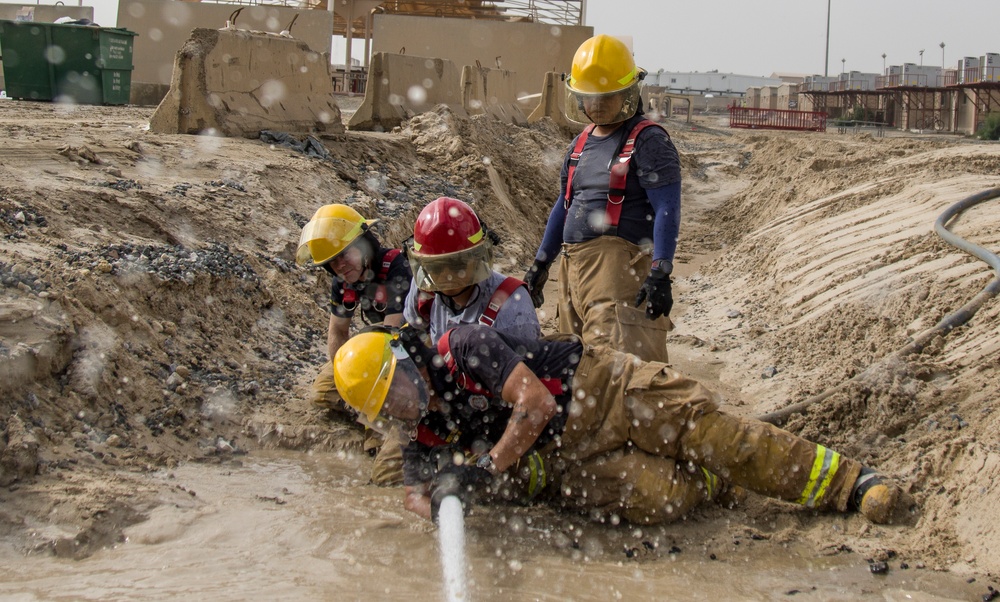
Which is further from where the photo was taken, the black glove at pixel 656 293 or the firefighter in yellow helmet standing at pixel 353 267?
the firefighter in yellow helmet standing at pixel 353 267

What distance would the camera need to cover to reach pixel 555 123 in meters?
18.9

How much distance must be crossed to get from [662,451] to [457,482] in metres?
0.92

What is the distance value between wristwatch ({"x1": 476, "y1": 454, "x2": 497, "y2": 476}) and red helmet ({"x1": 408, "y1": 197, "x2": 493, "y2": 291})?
2.42 feet

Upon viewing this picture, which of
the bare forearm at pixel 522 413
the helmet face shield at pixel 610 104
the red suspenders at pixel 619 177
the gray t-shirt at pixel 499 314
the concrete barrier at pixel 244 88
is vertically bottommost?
the bare forearm at pixel 522 413

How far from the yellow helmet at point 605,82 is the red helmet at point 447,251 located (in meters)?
1.02

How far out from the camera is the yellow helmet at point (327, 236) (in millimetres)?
4812

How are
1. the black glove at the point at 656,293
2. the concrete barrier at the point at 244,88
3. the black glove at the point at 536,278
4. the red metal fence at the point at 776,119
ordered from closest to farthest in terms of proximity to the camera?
the black glove at the point at 656,293 < the black glove at the point at 536,278 < the concrete barrier at the point at 244,88 < the red metal fence at the point at 776,119

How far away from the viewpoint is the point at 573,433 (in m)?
3.92

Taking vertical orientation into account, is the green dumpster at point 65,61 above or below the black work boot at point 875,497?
above

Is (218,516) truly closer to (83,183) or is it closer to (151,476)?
(151,476)

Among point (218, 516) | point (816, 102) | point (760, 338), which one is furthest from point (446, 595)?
point (816, 102)

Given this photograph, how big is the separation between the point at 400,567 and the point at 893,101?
1834 inches

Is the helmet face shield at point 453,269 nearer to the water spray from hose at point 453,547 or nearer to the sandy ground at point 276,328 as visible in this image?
the water spray from hose at point 453,547

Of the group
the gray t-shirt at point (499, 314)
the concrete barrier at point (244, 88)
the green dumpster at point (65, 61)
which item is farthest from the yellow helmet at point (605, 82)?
the green dumpster at point (65, 61)
